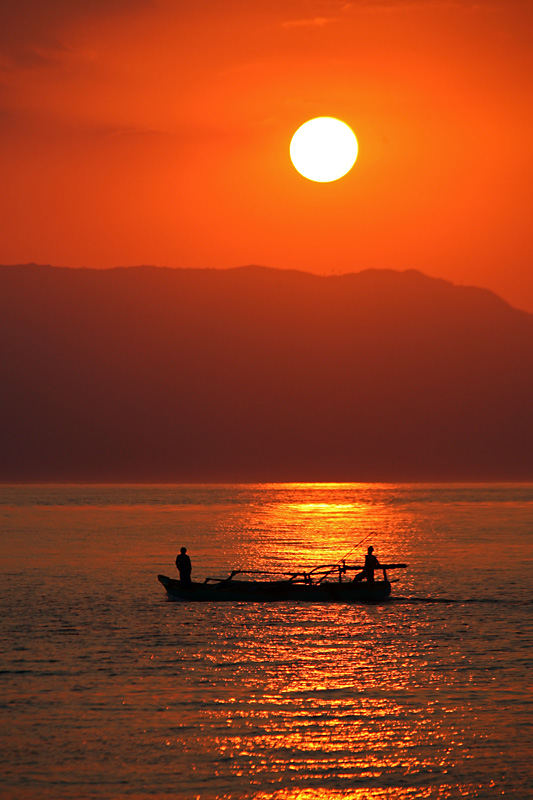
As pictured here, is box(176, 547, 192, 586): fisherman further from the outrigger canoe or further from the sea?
the sea

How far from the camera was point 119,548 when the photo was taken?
101812mm

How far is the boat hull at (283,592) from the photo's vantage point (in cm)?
5347

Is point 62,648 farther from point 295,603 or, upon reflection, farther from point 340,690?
point 295,603

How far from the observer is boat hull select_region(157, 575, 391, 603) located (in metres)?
53.5

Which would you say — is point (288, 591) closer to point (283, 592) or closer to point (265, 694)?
point (283, 592)

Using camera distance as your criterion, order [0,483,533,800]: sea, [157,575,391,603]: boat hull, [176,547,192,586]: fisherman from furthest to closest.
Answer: [157,575,391,603]: boat hull < [176,547,192,586]: fisherman < [0,483,533,800]: sea

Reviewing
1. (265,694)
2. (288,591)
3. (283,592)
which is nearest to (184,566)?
(283,592)

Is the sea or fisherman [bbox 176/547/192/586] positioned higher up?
fisherman [bbox 176/547/192/586]

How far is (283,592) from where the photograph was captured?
54031mm

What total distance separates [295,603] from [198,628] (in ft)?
33.0

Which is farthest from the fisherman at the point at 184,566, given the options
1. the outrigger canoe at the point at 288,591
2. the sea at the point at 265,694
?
the sea at the point at 265,694

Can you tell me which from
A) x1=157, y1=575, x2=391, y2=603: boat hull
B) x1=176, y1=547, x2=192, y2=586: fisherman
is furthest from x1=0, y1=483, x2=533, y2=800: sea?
x1=176, y1=547, x2=192, y2=586: fisherman

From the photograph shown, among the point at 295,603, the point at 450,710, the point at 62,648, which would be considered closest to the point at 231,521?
the point at 295,603

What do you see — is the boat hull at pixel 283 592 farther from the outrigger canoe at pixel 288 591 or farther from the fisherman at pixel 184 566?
the fisherman at pixel 184 566
